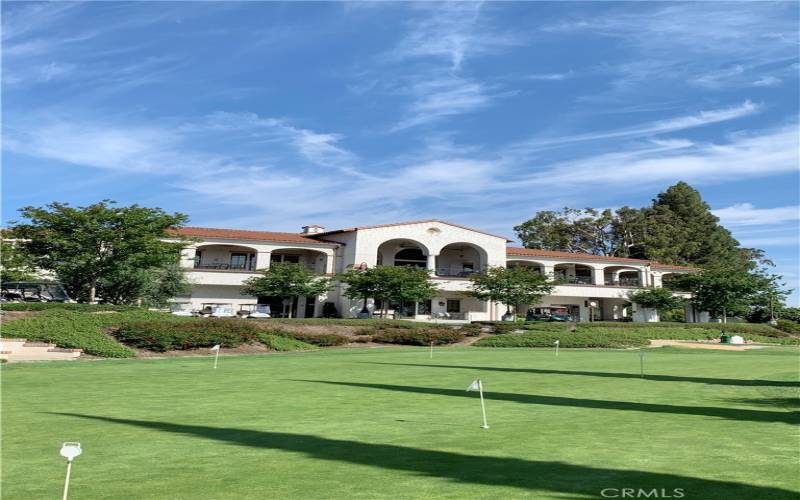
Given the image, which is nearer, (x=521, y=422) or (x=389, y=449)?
(x=389, y=449)

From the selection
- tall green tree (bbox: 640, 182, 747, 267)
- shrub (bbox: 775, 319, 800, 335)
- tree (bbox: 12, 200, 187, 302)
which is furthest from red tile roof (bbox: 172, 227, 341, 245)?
→ tall green tree (bbox: 640, 182, 747, 267)

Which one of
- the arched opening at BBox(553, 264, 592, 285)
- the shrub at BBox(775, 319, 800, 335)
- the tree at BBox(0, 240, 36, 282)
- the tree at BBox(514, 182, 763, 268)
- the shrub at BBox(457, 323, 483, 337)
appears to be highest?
the tree at BBox(514, 182, 763, 268)

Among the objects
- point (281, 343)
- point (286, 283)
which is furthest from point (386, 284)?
point (281, 343)

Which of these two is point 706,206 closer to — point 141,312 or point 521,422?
point 141,312

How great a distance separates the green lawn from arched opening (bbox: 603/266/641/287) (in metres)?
58.0

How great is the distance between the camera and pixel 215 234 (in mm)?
57500

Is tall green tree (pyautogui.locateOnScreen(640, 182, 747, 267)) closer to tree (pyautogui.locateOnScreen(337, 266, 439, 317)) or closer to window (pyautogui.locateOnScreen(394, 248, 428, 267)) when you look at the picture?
window (pyautogui.locateOnScreen(394, 248, 428, 267))

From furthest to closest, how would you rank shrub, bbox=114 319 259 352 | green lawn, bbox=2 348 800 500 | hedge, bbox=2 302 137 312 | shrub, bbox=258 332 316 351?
shrub, bbox=258 332 316 351
hedge, bbox=2 302 137 312
shrub, bbox=114 319 259 352
green lawn, bbox=2 348 800 500

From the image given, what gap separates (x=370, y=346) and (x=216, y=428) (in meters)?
27.6

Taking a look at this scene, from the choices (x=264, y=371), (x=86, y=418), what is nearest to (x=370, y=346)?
(x=264, y=371)

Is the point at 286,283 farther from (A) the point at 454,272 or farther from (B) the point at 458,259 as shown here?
(B) the point at 458,259

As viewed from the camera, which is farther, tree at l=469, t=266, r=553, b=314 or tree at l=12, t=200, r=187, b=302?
tree at l=469, t=266, r=553, b=314

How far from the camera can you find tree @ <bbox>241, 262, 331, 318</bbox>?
51.0 metres

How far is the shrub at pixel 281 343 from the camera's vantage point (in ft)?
106
